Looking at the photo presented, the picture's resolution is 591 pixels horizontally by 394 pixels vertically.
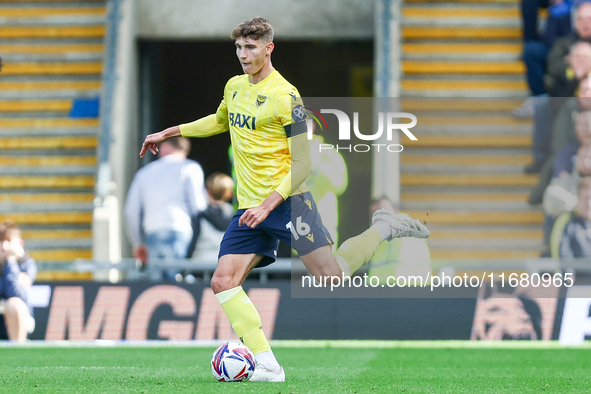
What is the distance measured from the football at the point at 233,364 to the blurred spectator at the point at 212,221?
4613mm

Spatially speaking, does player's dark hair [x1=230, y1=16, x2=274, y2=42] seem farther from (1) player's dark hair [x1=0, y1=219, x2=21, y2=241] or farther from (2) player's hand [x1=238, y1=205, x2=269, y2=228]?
(1) player's dark hair [x1=0, y1=219, x2=21, y2=241]

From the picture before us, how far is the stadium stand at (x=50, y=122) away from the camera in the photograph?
1226 centimetres

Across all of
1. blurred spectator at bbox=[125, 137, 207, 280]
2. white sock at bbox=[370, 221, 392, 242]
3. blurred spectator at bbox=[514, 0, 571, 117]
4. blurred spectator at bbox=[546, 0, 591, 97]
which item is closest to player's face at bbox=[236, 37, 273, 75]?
white sock at bbox=[370, 221, 392, 242]

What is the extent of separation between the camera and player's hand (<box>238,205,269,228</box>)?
213 inches

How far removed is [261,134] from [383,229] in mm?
1364

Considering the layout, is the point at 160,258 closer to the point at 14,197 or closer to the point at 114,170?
the point at 114,170

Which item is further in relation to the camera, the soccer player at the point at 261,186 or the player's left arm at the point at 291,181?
the soccer player at the point at 261,186

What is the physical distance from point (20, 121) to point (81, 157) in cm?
98

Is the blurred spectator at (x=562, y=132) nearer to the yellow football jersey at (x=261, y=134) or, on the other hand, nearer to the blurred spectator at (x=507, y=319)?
the blurred spectator at (x=507, y=319)

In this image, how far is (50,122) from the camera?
12695 mm

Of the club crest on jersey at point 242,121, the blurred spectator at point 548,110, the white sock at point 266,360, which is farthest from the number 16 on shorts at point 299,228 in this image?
the blurred spectator at point 548,110

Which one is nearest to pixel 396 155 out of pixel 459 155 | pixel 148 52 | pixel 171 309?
pixel 459 155

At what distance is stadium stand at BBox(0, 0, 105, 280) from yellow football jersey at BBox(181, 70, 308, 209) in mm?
6414

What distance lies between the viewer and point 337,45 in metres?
18.1
